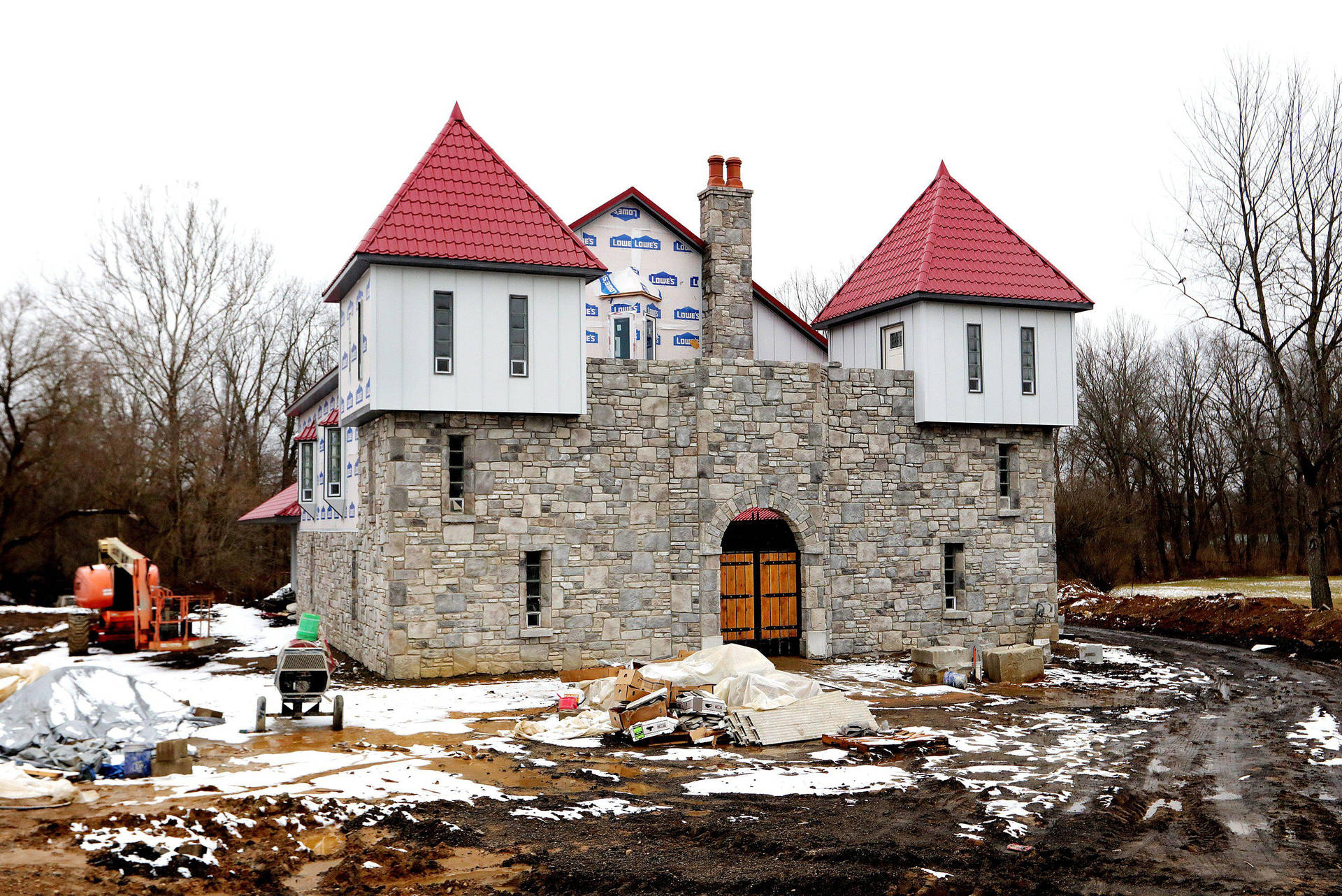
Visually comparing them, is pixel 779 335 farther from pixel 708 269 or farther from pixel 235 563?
pixel 235 563

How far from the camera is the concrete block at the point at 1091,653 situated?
19547 mm

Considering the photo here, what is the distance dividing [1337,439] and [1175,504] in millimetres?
20551

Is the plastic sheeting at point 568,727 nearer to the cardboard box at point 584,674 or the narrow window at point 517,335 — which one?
the cardboard box at point 584,674

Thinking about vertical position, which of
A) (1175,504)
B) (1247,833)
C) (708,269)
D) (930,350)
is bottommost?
(1247,833)

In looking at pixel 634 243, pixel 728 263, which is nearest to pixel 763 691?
pixel 728 263

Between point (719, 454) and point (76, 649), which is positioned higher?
point (719, 454)

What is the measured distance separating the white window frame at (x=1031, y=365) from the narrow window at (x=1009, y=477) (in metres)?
1.18

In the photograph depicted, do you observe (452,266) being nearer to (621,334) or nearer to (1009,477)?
(621,334)

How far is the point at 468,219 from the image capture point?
17578 mm

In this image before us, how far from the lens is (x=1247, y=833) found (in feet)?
29.1

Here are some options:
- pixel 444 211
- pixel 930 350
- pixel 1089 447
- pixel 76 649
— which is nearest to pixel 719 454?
pixel 930 350

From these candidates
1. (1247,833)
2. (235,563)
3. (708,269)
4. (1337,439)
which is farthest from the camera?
(235,563)

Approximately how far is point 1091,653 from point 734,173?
1146 cm

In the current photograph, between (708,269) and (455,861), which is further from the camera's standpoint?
(708,269)
